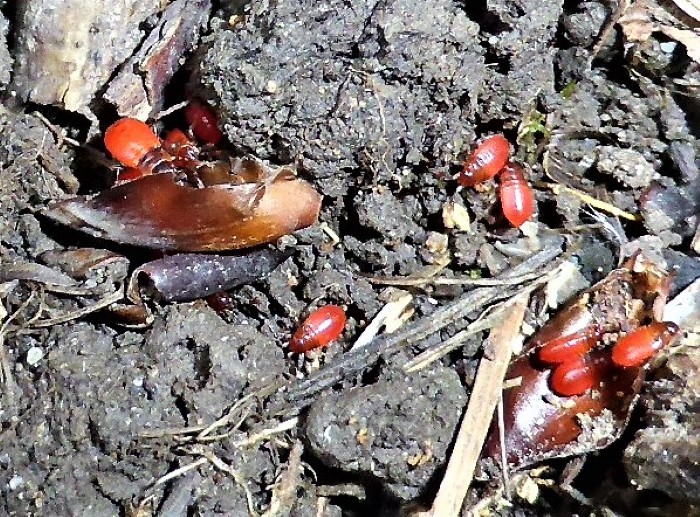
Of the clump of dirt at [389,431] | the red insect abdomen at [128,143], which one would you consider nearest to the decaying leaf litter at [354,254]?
the clump of dirt at [389,431]

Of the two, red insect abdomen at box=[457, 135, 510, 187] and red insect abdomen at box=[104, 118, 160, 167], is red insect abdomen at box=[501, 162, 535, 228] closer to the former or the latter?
red insect abdomen at box=[457, 135, 510, 187]

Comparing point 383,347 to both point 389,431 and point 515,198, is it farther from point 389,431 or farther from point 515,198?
point 515,198

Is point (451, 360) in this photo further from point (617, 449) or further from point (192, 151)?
point (192, 151)

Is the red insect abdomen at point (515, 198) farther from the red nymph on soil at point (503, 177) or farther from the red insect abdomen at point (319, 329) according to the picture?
the red insect abdomen at point (319, 329)

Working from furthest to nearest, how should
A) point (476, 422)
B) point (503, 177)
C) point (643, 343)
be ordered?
point (503, 177)
point (476, 422)
point (643, 343)

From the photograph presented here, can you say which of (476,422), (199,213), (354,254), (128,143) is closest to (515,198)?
(354,254)

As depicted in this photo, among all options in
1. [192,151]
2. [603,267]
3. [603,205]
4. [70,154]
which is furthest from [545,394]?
[70,154]
